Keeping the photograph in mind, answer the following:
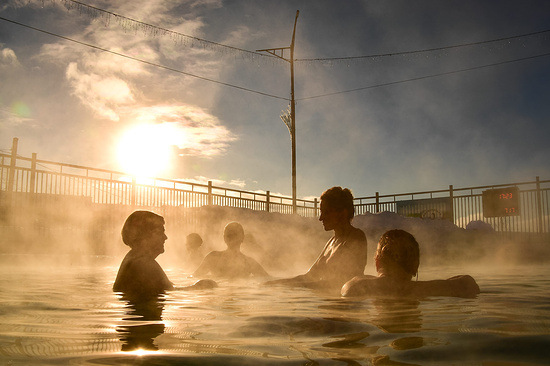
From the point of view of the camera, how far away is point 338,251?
5.09m

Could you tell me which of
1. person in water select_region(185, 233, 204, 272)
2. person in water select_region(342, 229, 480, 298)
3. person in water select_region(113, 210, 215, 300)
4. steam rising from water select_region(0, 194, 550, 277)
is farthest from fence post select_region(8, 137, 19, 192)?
person in water select_region(342, 229, 480, 298)

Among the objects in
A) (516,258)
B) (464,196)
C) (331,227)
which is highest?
(464,196)

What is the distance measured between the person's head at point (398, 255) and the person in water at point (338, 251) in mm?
1182

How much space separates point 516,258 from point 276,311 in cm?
1346

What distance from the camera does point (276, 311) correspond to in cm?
302

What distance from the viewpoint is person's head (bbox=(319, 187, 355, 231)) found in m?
5.21

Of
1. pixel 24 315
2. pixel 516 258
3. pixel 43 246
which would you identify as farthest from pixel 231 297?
pixel 516 258

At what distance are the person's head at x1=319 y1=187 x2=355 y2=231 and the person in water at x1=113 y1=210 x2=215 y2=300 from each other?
2.10m

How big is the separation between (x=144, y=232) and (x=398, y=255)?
2607mm

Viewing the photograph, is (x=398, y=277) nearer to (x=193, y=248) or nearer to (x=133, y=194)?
(x=193, y=248)

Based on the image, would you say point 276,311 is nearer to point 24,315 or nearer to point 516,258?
point 24,315

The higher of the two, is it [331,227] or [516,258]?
[331,227]

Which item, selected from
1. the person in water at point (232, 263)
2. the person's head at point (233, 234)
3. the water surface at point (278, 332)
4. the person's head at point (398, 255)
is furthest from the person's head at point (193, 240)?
the person's head at point (398, 255)

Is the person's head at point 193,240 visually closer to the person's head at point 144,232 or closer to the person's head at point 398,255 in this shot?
the person's head at point 144,232
